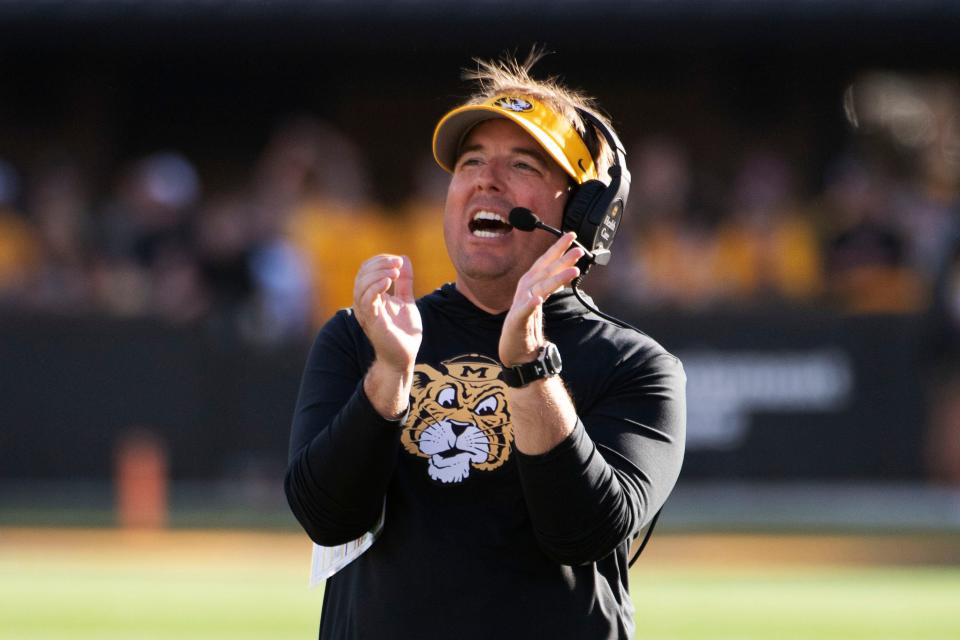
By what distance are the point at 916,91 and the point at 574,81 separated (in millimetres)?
3853

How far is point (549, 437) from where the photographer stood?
9.93ft

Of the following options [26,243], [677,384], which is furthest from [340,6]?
[677,384]

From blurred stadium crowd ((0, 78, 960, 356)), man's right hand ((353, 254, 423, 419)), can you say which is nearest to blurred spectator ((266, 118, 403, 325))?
blurred stadium crowd ((0, 78, 960, 356))

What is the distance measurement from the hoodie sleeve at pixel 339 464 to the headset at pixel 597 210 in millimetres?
585

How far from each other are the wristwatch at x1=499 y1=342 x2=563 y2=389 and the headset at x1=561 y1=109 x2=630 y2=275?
1.40ft

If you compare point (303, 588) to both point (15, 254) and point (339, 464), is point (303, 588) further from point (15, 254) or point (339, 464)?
point (339, 464)

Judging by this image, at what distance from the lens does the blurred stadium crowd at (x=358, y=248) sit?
46.2ft

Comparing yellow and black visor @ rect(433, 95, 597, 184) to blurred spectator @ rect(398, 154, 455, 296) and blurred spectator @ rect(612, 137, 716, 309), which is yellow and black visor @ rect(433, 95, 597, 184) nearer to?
blurred spectator @ rect(398, 154, 455, 296)

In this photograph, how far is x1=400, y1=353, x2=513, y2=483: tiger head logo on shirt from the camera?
329 centimetres

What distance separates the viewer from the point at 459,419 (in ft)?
10.9

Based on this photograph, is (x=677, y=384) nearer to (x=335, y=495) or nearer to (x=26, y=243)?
(x=335, y=495)

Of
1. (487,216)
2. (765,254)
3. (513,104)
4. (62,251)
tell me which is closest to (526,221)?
(487,216)

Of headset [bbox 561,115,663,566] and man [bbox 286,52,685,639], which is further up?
headset [bbox 561,115,663,566]

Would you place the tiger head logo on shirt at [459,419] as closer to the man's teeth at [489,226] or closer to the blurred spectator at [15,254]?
the man's teeth at [489,226]
